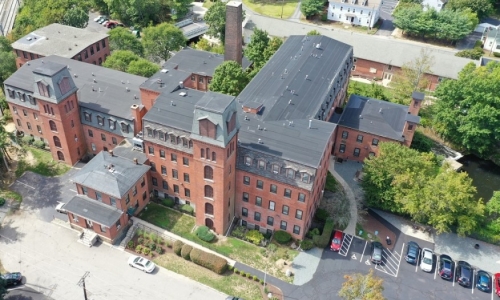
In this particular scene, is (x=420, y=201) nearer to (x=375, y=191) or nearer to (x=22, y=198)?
(x=375, y=191)

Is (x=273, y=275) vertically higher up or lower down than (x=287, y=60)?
lower down

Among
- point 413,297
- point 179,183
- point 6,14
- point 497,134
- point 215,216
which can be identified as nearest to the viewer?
point 413,297

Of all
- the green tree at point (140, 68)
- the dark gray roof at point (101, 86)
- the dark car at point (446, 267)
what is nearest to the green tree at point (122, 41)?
the green tree at point (140, 68)

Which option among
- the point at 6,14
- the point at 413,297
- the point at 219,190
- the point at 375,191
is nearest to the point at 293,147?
the point at 219,190

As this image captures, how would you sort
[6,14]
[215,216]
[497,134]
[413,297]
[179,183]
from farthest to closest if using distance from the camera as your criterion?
[6,14], [497,134], [179,183], [215,216], [413,297]

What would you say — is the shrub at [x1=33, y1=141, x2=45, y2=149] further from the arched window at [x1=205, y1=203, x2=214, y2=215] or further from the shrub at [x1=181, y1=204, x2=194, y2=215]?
the arched window at [x1=205, y1=203, x2=214, y2=215]

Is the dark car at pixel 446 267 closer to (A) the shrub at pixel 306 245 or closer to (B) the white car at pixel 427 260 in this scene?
(B) the white car at pixel 427 260
